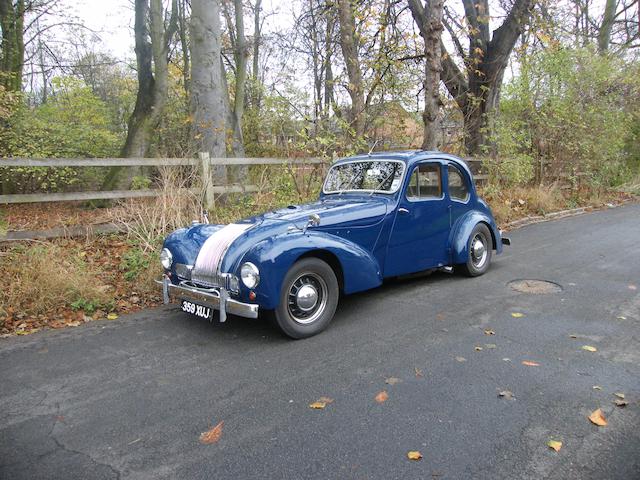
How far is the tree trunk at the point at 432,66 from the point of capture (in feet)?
29.6

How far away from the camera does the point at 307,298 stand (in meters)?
4.23

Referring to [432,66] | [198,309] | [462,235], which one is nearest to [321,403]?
[198,309]

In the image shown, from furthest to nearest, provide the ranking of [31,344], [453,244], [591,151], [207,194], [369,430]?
[591,151] → [207,194] → [453,244] → [31,344] → [369,430]

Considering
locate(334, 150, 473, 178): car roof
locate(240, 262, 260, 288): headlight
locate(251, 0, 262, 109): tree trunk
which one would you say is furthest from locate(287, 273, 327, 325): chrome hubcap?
locate(251, 0, 262, 109): tree trunk

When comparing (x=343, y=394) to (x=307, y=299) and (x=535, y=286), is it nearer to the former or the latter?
(x=307, y=299)

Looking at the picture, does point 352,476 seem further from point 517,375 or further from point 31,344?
point 31,344

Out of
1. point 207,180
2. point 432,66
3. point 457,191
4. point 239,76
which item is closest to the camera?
point 457,191

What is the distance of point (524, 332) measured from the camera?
4.20 meters

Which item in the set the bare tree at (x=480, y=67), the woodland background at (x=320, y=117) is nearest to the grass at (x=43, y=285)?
the woodland background at (x=320, y=117)

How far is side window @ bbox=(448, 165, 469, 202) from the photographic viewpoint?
6.04 m

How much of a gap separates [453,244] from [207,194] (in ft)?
13.9

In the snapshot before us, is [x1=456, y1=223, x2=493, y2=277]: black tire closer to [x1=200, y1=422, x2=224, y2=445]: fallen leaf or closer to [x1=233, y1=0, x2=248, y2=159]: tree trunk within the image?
[x1=200, y1=422, x2=224, y2=445]: fallen leaf

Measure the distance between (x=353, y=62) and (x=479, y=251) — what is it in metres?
6.32

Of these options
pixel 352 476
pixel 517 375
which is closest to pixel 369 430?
pixel 352 476
